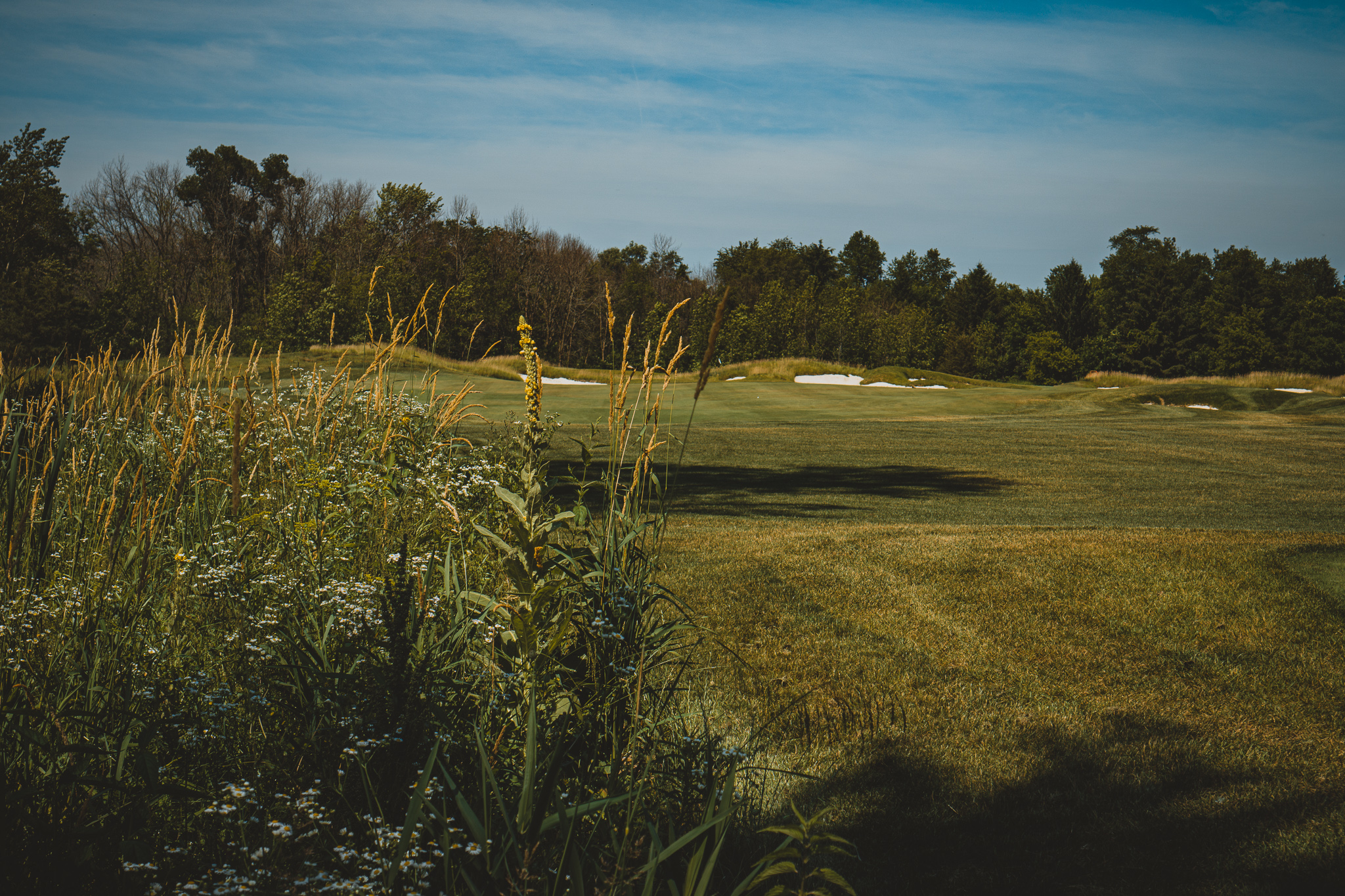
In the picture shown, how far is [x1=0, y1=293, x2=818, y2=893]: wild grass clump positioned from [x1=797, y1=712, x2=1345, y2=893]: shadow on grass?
0.65 metres

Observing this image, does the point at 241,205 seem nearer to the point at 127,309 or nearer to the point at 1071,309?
the point at 127,309

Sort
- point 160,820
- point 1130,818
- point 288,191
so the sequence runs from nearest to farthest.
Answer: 1. point 160,820
2. point 1130,818
3. point 288,191

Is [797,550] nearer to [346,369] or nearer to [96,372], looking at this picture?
[346,369]

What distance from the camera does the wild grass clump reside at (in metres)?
1.59

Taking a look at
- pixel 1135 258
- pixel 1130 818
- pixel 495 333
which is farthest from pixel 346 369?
pixel 1135 258

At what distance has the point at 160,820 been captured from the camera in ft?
6.02

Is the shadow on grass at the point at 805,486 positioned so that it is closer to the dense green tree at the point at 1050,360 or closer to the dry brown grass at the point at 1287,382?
the dry brown grass at the point at 1287,382

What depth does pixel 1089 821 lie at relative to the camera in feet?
9.09

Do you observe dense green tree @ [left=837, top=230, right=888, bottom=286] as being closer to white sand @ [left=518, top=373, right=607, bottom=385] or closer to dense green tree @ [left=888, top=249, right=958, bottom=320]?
dense green tree @ [left=888, top=249, right=958, bottom=320]

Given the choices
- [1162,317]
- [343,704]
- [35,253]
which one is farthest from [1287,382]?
[35,253]

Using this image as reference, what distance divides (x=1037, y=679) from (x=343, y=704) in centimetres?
319

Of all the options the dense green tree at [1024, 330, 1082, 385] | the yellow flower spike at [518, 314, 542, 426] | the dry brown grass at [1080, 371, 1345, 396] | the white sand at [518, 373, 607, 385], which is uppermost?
→ the dense green tree at [1024, 330, 1082, 385]

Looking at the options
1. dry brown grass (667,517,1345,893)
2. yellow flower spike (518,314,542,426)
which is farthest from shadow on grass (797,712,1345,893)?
yellow flower spike (518,314,542,426)

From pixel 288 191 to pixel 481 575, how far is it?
5237 cm
